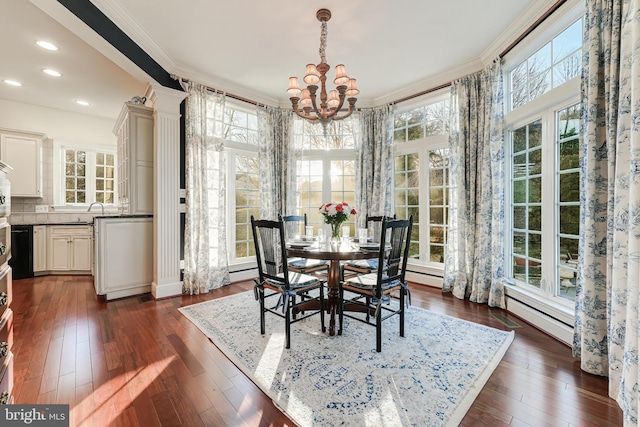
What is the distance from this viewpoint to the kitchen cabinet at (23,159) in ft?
14.5

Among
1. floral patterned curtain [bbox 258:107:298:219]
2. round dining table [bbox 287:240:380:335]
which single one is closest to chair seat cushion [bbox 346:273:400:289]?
round dining table [bbox 287:240:380:335]

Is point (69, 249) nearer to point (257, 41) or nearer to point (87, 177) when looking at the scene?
point (87, 177)

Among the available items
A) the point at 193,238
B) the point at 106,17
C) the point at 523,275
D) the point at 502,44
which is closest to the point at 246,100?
the point at 106,17

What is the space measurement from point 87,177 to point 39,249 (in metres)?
1.47

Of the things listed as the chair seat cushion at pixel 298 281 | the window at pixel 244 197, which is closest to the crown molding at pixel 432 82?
the window at pixel 244 197

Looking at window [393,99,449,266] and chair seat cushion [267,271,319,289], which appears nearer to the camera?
chair seat cushion [267,271,319,289]

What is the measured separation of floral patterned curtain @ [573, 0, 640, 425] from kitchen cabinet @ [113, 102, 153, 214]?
4481 millimetres

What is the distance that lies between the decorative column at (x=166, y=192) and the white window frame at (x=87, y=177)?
2.62 meters

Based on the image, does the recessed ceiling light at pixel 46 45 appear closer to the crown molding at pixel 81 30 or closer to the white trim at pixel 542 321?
the crown molding at pixel 81 30

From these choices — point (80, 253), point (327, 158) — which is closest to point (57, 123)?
point (80, 253)

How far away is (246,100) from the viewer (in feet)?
14.3

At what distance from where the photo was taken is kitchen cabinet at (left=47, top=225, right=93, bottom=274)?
15.2 ft

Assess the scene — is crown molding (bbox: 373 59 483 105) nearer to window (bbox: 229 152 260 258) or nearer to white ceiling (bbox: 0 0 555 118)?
white ceiling (bbox: 0 0 555 118)

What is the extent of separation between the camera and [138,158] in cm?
363
